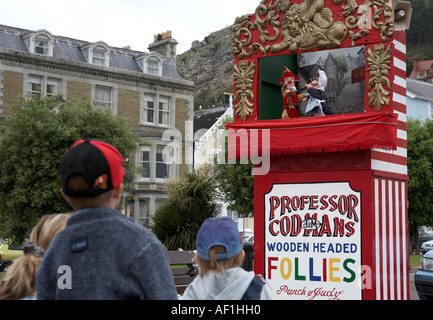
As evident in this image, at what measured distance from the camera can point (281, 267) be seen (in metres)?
8.54

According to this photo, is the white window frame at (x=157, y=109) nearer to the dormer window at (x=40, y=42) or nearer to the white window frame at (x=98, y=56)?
the white window frame at (x=98, y=56)

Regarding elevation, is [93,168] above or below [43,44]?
below

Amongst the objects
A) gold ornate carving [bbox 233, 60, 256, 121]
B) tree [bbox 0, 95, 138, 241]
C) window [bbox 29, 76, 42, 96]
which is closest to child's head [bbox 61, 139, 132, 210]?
gold ornate carving [bbox 233, 60, 256, 121]

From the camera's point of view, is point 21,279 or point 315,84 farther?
point 315,84

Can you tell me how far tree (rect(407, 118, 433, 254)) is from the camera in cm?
3033

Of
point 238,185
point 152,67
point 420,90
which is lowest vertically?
point 238,185

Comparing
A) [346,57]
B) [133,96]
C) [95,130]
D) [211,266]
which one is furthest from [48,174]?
[211,266]

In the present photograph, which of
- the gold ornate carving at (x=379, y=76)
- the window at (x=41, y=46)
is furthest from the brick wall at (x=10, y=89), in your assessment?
the gold ornate carving at (x=379, y=76)

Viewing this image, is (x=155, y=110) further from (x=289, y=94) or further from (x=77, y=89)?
(x=289, y=94)

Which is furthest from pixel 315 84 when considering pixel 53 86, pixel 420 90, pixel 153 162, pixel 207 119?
pixel 420 90

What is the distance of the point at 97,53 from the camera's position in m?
37.2

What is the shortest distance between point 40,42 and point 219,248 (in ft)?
110
